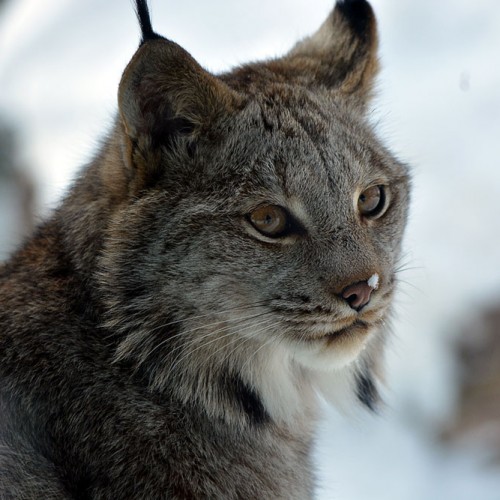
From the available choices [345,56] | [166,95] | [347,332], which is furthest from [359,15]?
[347,332]

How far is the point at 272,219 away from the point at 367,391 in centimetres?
110

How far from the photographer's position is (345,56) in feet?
13.8

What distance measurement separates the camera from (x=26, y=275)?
3713mm

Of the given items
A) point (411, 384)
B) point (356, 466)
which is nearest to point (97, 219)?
point (356, 466)

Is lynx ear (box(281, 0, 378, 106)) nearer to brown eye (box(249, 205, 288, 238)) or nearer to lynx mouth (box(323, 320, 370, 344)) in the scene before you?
brown eye (box(249, 205, 288, 238))

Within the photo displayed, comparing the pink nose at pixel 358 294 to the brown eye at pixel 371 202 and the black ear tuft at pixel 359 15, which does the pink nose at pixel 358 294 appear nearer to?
the brown eye at pixel 371 202

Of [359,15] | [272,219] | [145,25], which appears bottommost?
[272,219]

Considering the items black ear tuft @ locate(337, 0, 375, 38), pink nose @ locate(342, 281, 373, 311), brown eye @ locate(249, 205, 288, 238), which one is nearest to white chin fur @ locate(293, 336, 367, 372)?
pink nose @ locate(342, 281, 373, 311)

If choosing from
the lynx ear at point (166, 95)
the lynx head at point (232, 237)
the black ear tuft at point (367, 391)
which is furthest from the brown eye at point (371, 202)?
the black ear tuft at point (367, 391)

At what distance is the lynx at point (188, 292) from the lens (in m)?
3.43

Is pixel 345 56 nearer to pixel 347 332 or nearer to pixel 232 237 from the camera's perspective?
pixel 232 237

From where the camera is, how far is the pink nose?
3.41 metres

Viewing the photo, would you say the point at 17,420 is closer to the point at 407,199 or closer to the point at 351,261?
the point at 351,261

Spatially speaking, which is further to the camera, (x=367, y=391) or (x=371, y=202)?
(x=367, y=391)
